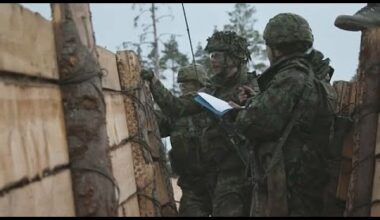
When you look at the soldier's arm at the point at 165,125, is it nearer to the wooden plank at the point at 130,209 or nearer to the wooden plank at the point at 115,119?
the wooden plank at the point at 115,119

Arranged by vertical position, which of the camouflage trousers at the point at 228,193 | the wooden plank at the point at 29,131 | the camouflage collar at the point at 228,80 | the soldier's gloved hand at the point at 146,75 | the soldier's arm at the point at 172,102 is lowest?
the camouflage trousers at the point at 228,193

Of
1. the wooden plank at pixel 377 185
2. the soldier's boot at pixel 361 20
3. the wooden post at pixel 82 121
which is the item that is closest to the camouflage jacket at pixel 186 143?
the soldier's boot at pixel 361 20

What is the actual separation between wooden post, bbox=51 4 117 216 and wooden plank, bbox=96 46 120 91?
0.92m

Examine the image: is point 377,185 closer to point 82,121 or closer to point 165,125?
point 82,121

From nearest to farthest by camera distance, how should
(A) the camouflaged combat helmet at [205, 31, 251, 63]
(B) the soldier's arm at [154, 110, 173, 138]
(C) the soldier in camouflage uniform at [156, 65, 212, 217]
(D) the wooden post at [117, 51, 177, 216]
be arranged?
(D) the wooden post at [117, 51, 177, 216]
(A) the camouflaged combat helmet at [205, 31, 251, 63]
(C) the soldier in camouflage uniform at [156, 65, 212, 217]
(B) the soldier's arm at [154, 110, 173, 138]

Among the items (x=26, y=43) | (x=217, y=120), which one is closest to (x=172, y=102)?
(x=217, y=120)

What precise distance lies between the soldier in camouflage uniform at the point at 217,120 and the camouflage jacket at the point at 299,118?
3.98 ft

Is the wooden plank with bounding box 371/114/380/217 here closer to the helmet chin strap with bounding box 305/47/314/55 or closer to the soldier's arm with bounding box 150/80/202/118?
the helmet chin strap with bounding box 305/47/314/55

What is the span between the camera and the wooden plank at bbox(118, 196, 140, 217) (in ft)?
13.3

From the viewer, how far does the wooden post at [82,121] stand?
128 inches

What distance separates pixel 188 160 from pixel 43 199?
452 cm

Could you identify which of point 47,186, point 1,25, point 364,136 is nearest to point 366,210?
point 364,136

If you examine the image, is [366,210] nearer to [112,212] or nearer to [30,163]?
[112,212]

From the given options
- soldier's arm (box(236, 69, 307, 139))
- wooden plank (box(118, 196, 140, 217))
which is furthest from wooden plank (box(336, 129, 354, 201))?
→ wooden plank (box(118, 196, 140, 217))
